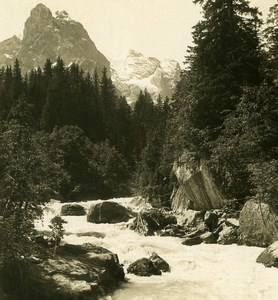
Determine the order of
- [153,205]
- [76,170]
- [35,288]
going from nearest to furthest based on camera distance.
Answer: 1. [35,288]
2. [153,205]
3. [76,170]

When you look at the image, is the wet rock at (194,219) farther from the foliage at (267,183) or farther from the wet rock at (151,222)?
the foliage at (267,183)

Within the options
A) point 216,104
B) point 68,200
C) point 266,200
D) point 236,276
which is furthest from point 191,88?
point 68,200

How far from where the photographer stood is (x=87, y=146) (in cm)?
6156

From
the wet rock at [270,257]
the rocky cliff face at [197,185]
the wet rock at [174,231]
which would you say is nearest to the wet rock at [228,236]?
the wet rock at [174,231]

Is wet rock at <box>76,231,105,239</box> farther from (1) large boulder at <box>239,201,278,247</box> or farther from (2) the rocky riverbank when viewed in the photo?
(1) large boulder at <box>239,201,278,247</box>

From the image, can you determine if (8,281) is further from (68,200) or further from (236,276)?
(68,200)

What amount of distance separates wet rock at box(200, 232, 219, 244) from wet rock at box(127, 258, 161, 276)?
592 centimetres

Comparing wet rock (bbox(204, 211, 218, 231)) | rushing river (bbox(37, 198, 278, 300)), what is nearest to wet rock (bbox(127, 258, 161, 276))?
rushing river (bbox(37, 198, 278, 300))

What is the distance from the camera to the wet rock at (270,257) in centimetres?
1706

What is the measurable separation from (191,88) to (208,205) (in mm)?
8116

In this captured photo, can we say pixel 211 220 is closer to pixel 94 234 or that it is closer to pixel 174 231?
pixel 174 231

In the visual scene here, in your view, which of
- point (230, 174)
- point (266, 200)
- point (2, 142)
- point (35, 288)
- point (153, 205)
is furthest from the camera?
point (153, 205)

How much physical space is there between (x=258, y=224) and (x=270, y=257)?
361 cm

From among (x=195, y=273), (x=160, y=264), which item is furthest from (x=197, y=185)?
(x=195, y=273)
